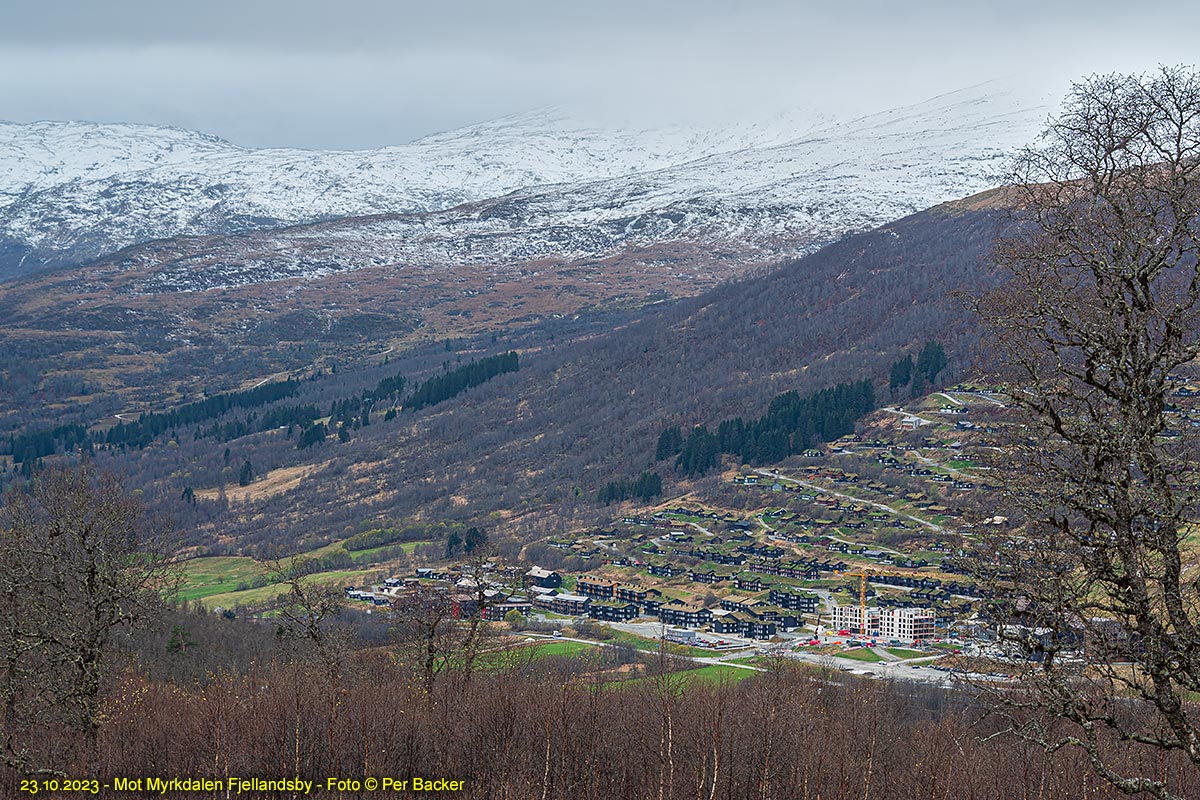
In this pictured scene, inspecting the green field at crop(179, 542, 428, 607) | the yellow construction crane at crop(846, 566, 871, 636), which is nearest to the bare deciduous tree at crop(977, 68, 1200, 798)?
the yellow construction crane at crop(846, 566, 871, 636)

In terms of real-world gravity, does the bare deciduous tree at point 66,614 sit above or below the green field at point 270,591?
above

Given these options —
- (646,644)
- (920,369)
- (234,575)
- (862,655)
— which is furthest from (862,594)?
(234,575)

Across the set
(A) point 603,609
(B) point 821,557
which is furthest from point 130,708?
(B) point 821,557

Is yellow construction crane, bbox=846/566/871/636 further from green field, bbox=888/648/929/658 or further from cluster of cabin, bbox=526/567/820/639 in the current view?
green field, bbox=888/648/929/658

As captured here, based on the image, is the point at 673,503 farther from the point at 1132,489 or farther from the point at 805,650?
the point at 1132,489

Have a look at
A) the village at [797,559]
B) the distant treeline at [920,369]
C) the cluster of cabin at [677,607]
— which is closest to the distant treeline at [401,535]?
the village at [797,559]

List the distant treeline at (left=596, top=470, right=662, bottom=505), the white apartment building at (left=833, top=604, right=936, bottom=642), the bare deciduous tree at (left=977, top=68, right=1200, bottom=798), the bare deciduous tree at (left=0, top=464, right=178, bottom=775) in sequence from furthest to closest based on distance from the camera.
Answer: the distant treeline at (left=596, top=470, right=662, bottom=505) → the white apartment building at (left=833, top=604, right=936, bottom=642) → the bare deciduous tree at (left=0, top=464, right=178, bottom=775) → the bare deciduous tree at (left=977, top=68, right=1200, bottom=798)

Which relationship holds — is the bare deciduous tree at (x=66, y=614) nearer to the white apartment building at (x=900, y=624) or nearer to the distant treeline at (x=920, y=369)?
the white apartment building at (x=900, y=624)
